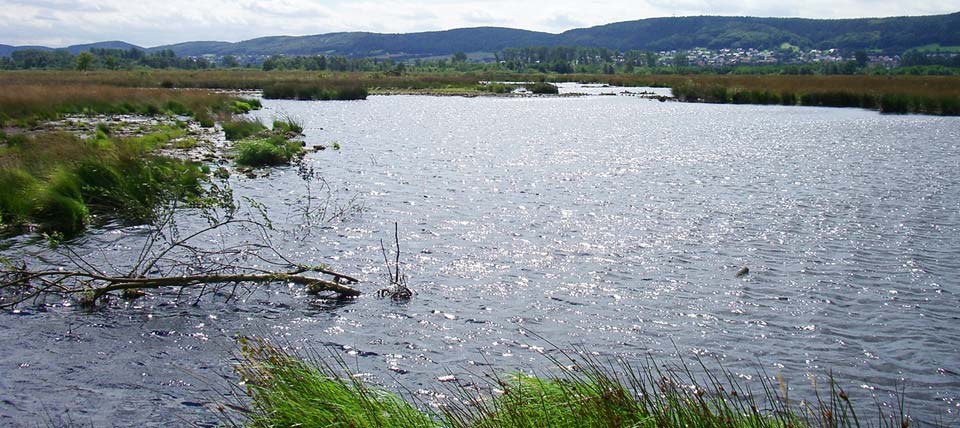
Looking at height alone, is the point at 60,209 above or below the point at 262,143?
below

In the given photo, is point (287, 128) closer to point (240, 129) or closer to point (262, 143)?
point (240, 129)

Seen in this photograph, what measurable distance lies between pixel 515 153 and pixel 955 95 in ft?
140

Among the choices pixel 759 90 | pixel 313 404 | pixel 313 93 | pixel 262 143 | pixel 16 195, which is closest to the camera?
pixel 313 404

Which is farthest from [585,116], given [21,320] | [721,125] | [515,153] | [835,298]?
[21,320]

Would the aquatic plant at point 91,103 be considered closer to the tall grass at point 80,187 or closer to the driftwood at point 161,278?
the tall grass at point 80,187

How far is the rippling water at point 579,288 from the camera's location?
11008 mm

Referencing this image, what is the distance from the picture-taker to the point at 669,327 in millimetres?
12828

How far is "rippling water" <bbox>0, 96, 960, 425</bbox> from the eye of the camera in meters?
11.0

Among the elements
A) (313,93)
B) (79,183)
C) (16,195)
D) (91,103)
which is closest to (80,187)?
(79,183)

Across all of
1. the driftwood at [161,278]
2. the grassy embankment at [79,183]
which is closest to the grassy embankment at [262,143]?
the grassy embankment at [79,183]

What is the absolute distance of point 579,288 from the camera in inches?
594

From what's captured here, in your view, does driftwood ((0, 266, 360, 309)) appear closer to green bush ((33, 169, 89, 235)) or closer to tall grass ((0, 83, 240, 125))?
green bush ((33, 169, 89, 235))

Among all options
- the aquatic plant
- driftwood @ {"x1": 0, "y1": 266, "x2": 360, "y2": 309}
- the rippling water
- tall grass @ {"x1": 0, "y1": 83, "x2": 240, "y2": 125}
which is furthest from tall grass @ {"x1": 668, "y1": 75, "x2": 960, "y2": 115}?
driftwood @ {"x1": 0, "y1": 266, "x2": 360, "y2": 309}

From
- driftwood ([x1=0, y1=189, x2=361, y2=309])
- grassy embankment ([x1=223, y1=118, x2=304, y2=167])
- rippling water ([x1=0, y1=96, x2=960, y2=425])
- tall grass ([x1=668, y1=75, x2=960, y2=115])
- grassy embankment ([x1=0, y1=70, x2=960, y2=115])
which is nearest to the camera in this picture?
rippling water ([x1=0, y1=96, x2=960, y2=425])
